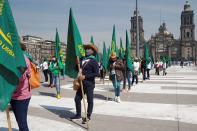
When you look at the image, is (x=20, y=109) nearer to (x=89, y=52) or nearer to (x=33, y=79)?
(x=33, y=79)

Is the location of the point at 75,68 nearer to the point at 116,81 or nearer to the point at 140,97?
the point at 116,81

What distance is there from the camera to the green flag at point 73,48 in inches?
328

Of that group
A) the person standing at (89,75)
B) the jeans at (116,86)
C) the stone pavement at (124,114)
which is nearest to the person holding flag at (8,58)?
the stone pavement at (124,114)

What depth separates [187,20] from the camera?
14450 cm

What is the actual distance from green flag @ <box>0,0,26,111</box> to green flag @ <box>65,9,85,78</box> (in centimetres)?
332

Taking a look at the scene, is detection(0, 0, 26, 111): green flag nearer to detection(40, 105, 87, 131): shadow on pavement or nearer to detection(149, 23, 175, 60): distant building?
detection(40, 105, 87, 131): shadow on pavement

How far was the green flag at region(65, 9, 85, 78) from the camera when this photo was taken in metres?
8.34

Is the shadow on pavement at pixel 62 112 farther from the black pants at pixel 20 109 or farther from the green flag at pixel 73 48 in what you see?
the black pants at pixel 20 109

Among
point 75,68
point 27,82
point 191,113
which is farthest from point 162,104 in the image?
point 27,82

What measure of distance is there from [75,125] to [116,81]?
4.32 m

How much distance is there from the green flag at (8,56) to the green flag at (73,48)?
3315 millimetres

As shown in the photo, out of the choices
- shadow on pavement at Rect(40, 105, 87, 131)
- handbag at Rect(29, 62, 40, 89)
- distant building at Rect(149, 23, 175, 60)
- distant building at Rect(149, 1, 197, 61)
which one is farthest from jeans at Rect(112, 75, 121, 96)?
distant building at Rect(149, 23, 175, 60)

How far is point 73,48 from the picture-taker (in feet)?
27.5

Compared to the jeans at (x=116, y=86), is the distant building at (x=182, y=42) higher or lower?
higher
